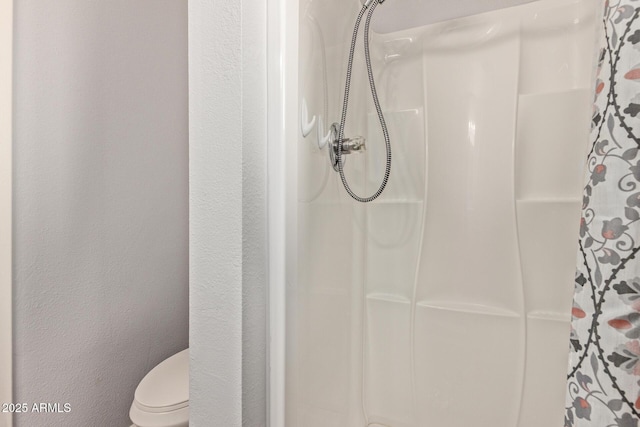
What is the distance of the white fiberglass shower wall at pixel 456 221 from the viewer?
3.22ft

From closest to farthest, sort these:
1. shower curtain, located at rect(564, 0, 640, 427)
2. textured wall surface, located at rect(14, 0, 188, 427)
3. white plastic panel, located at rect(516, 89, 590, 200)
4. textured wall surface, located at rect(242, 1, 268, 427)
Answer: shower curtain, located at rect(564, 0, 640, 427) < textured wall surface, located at rect(242, 1, 268, 427) < white plastic panel, located at rect(516, 89, 590, 200) < textured wall surface, located at rect(14, 0, 188, 427)

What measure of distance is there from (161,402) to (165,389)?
7cm

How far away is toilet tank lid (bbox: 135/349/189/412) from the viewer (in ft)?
3.84

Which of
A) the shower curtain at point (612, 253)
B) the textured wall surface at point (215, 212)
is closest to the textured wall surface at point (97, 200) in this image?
the textured wall surface at point (215, 212)

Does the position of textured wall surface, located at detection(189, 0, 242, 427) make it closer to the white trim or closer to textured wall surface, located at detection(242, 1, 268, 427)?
textured wall surface, located at detection(242, 1, 268, 427)

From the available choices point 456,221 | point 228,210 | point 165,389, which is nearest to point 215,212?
point 228,210

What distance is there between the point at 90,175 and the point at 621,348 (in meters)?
1.56

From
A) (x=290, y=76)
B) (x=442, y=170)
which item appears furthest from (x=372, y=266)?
(x=290, y=76)

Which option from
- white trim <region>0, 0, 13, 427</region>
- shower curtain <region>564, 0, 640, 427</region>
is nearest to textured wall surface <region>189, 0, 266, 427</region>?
shower curtain <region>564, 0, 640, 427</region>

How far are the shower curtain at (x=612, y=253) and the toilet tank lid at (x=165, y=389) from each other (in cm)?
109

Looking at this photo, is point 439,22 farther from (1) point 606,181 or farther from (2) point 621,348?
(2) point 621,348

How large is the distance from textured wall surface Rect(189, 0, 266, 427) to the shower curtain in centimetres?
45

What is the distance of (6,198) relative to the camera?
46.9 inches

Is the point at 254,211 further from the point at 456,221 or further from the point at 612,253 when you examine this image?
the point at 456,221
